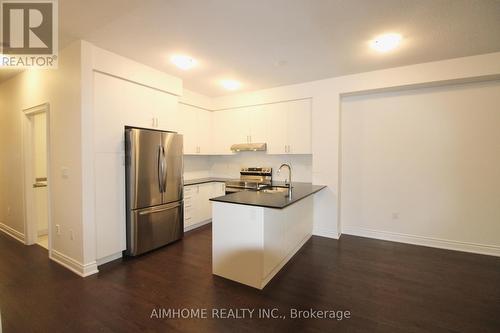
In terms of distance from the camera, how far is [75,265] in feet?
9.08

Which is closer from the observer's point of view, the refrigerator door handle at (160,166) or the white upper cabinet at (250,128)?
the refrigerator door handle at (160,166)

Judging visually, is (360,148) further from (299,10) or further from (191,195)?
(191,195)

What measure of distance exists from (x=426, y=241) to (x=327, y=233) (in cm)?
152

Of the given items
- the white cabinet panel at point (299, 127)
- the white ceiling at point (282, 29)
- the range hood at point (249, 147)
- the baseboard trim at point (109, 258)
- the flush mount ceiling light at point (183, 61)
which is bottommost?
the baseboard trim at point (109, 258)

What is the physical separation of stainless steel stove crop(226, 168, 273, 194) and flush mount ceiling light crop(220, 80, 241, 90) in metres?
1.77

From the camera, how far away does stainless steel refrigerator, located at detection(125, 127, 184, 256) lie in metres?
3.08

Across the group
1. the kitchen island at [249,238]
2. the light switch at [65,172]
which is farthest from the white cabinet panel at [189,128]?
the kitchen island at [249,238]

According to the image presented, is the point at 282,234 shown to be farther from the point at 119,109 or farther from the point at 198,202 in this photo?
→ the point at 119,109

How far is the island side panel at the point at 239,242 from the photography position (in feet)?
7.76

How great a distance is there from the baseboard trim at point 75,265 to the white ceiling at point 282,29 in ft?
8.85

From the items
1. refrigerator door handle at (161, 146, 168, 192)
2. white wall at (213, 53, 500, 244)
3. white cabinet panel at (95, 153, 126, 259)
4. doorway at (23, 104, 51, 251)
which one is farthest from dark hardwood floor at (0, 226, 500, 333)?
refrigerator door handle at (161, 146, 168, 192)

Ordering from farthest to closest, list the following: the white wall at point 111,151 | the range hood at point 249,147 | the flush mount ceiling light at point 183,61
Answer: the range hood at point 249,147 < the flush mount ceiling light at point 183,61 < the white wall at point 111,151

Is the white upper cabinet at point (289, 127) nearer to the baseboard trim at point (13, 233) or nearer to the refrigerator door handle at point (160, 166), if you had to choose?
the refrigerator door handle at point (160, 166)

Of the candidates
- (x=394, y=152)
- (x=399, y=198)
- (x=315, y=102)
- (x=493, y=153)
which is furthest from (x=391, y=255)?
(x=315, y=102)
